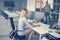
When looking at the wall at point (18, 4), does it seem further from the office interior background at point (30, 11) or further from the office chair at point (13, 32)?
the office chair at point (13, 32)

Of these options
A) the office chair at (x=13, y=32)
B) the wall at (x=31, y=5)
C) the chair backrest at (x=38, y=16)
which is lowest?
the office chair at (x=13, y=32)

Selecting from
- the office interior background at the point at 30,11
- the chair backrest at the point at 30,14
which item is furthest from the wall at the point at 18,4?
the chair backrest at the point at 30,14

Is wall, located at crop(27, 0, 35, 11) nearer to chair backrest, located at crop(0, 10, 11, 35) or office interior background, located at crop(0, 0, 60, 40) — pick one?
office interior background, located at crop(0, 0, 60, 40)

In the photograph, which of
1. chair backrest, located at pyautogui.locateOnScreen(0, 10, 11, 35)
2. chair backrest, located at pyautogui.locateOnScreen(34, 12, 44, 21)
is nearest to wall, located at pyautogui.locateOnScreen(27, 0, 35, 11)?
chair backrest, located at pyautogui.locateOnScreen(34, 12, 44, 21)

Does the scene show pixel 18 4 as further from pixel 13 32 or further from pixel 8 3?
pixel 13 32

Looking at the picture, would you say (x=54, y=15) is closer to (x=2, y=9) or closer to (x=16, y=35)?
(x=16, y=35)

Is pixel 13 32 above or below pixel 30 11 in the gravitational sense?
below

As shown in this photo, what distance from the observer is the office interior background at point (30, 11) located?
97.7 inches

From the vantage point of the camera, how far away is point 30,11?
2998mm

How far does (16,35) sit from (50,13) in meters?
0.82

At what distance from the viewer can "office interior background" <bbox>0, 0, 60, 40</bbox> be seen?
2.48m

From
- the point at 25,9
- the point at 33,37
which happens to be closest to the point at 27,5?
the point at 25,9

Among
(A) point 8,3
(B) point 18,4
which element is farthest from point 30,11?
(A) point 8,3

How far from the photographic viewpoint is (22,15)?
3.00 m
